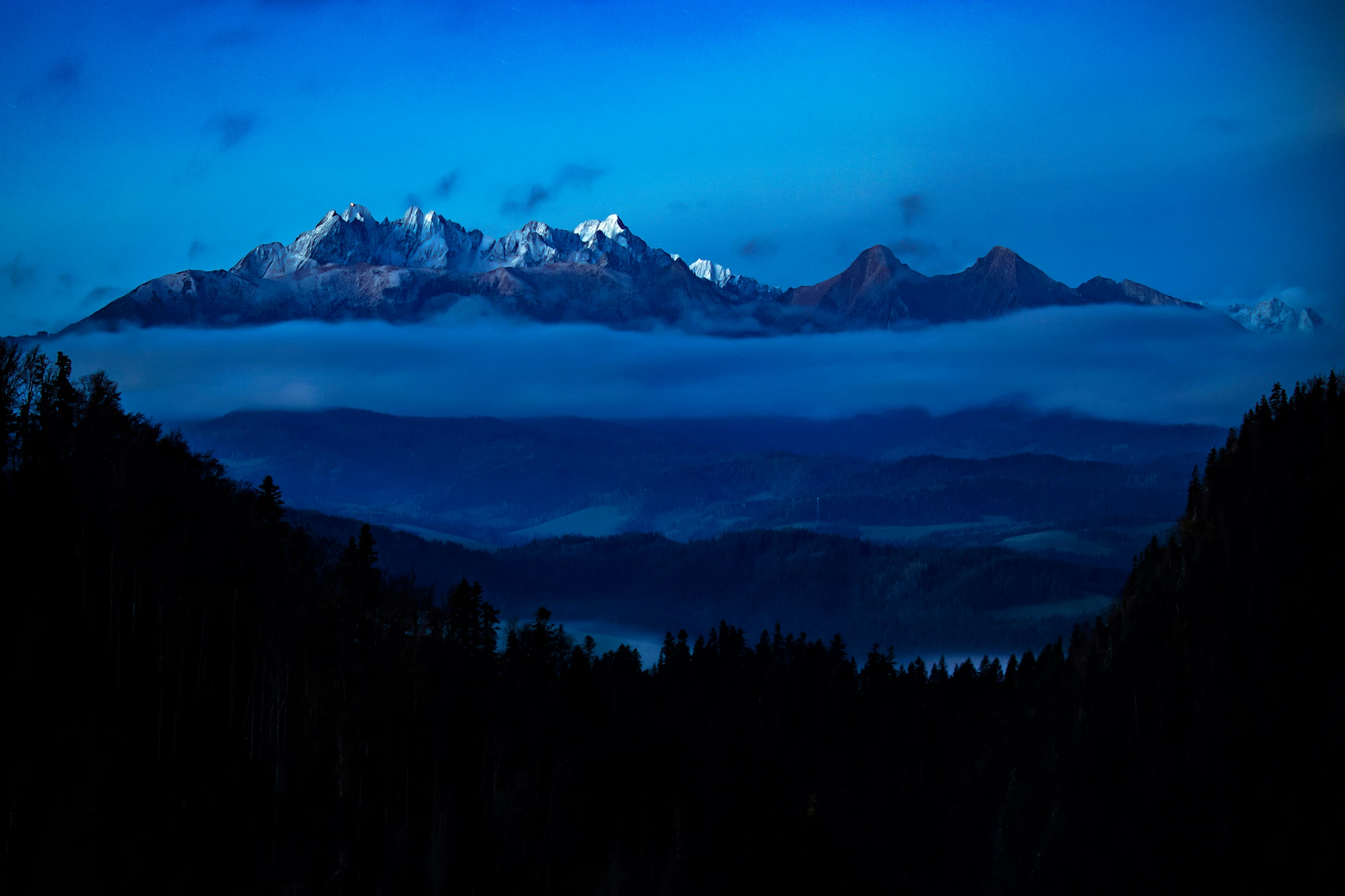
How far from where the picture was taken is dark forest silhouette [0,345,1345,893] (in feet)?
228

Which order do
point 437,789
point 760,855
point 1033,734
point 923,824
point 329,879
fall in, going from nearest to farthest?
point 329,879 < point 437,789 < point 760,855 < point 923,824 < point 1033,734

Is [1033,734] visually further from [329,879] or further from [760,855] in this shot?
[329,879]

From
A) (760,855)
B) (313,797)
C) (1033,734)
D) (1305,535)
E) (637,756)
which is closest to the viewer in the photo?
(313,797)

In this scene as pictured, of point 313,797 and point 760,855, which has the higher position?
point 313,797

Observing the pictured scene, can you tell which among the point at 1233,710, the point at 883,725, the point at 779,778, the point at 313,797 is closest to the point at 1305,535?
the point at 1233,710

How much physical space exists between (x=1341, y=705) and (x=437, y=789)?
8730 centimetres

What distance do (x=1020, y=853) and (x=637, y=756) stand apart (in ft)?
129

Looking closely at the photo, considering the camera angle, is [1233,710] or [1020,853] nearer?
[1020,853]

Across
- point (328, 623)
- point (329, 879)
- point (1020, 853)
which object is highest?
point (328, 623)

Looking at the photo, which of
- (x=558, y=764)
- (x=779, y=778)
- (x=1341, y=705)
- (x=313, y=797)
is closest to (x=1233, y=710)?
(x=1341, y=705)

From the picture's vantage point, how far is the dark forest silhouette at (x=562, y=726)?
228ft

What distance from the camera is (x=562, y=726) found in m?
102

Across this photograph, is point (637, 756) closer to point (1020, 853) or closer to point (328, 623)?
point (328, 623)

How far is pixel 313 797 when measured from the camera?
253 feet
